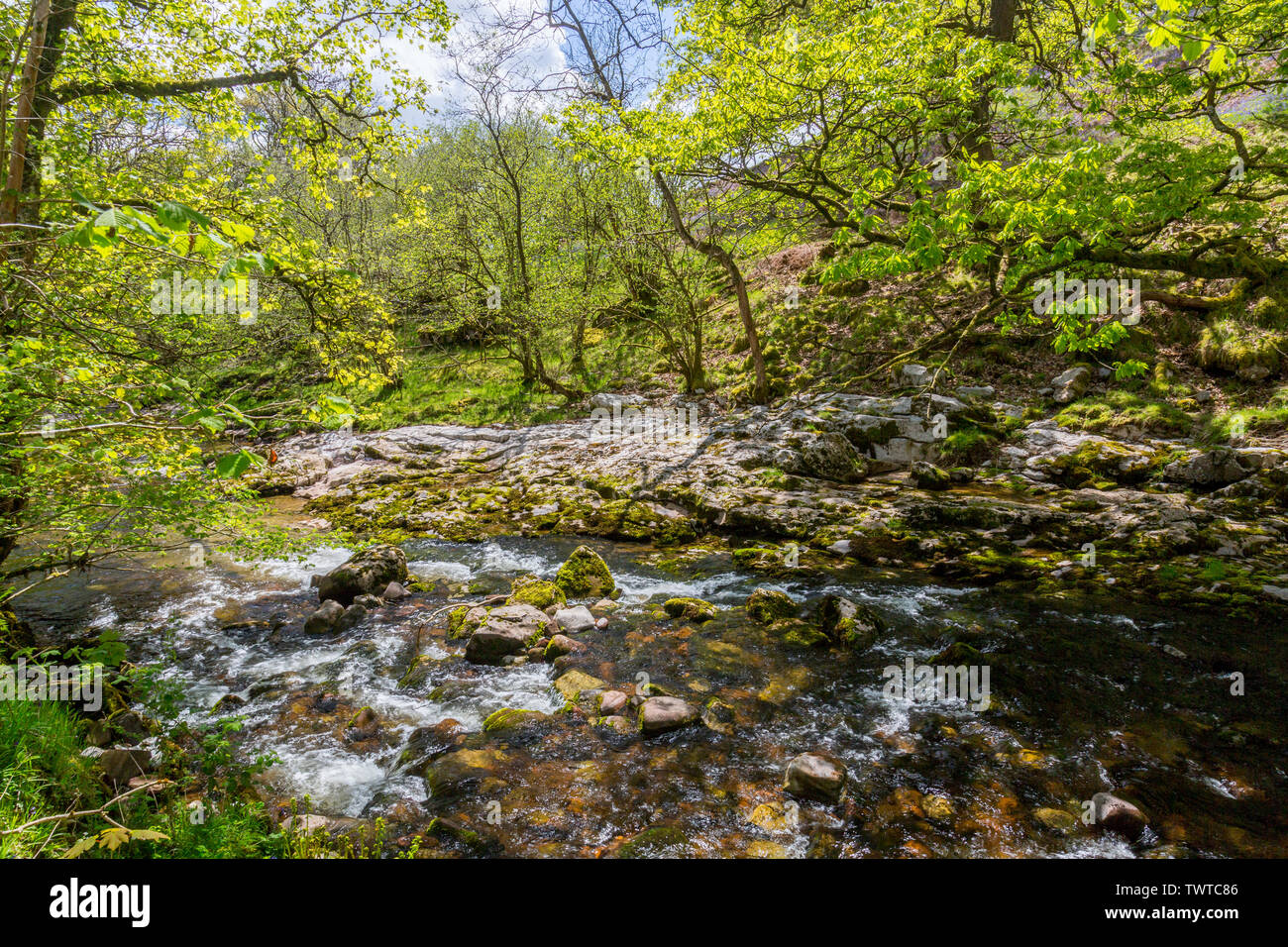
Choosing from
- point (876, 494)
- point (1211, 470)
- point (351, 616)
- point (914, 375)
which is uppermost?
point (914, 375)

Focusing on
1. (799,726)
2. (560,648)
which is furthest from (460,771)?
(799,726)

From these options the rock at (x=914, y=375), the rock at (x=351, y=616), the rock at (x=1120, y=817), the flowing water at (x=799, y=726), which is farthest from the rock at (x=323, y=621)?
the rock at (x=914, y=375)

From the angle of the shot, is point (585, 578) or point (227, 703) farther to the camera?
point (585, 578)

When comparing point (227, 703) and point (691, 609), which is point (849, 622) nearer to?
point (691, 609)

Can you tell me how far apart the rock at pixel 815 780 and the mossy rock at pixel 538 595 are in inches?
156

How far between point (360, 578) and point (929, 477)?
34.3 feet

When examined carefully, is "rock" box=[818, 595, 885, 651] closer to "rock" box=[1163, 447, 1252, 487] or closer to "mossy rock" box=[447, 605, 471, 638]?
"mossy rock" box=[447, 605, 471, 638]

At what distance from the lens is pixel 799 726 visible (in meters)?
4.63

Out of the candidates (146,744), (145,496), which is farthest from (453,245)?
(146,744)

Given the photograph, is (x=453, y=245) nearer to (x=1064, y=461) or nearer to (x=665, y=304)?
(x=665, y=304)

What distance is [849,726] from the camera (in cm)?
459

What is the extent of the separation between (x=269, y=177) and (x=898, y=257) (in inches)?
320

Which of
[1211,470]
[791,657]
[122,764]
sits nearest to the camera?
[122,764]

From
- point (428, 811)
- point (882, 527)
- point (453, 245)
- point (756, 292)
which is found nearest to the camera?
point (428, 811)
